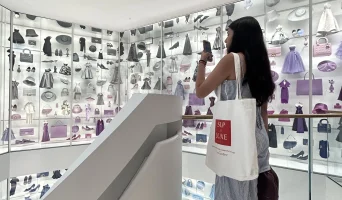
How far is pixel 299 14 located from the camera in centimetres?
430

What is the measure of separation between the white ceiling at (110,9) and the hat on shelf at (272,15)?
73cm

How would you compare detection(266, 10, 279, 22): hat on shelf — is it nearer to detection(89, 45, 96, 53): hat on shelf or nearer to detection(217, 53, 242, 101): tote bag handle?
detection(217, 53, 242, 101): tote bag handle

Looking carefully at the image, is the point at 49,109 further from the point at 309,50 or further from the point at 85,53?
the point at 309,50

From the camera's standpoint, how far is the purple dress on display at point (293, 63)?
4.28 metres

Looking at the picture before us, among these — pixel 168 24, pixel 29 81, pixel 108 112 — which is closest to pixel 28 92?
pixel 29 81

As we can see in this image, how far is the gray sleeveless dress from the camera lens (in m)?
1.13

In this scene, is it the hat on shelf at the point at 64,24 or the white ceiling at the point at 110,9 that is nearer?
the white ceiling at the point at 110,9

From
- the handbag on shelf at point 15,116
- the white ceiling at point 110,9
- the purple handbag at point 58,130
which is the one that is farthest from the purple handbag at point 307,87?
the handbag on shelf at point 15,116

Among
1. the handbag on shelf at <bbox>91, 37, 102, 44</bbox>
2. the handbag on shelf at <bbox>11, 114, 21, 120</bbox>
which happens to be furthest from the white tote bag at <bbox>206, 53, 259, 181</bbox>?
the handbag on shelf at <bbox>91, 37, 102, 44</bbox>

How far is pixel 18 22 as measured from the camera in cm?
544

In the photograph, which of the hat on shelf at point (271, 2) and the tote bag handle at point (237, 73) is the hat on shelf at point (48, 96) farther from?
the tote bag handle at point (237, 73)

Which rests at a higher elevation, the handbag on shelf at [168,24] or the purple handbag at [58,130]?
the handbag on shelf at [168,24]

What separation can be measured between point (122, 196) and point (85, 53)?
604 centimetres

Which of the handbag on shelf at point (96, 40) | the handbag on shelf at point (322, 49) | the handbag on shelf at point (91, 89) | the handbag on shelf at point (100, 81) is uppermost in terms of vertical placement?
the handbag on shelf at point (96, 40)
